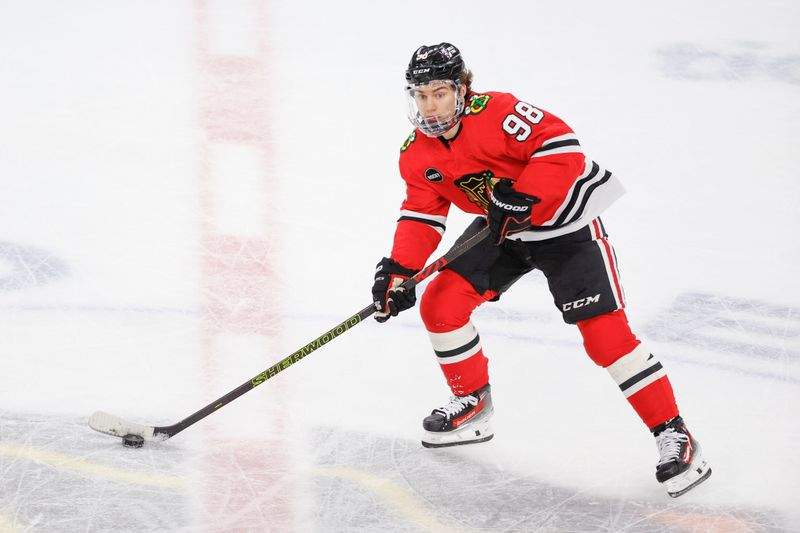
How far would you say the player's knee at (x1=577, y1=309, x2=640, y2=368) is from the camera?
300 cm

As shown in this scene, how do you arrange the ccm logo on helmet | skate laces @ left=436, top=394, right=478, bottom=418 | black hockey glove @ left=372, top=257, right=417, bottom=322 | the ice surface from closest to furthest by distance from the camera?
the ccm logo on helmet → the ice surface → black hockey glove @ left=372, top=257, right=417, bottom=322 → skate laces @ left=436, top=394, right=478, bottom=418

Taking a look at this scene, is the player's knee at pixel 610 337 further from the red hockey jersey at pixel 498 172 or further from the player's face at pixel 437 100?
the player's face at pixel 437 100

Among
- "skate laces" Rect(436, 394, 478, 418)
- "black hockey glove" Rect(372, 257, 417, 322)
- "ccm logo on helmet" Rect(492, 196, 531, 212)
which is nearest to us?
"ccm logo on helmet" Rect(492, 196, 531, 212)

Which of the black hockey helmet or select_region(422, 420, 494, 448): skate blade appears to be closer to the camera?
the black hockey helmet

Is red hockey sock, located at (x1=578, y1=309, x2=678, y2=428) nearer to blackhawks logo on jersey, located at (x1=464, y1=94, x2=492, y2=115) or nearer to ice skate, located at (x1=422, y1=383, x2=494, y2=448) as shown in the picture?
ice skate, located at (x1=422, y1=383, x2=494, y2=448)

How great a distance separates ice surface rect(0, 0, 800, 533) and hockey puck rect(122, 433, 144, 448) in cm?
3

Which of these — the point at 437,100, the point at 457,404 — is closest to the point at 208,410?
the point at 457,404

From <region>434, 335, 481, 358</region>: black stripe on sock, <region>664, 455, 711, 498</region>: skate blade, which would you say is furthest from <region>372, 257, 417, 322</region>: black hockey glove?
<region>664, 455, 711, 498</region>: skate blade

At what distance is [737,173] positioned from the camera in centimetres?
501

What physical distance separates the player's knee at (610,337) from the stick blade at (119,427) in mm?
1245

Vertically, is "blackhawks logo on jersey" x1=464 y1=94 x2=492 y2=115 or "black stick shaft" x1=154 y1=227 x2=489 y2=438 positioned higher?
"blackhawks logo on jersey" x1=464 y1=94 x2=492 y2=115

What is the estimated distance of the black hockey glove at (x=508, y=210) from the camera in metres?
2.92

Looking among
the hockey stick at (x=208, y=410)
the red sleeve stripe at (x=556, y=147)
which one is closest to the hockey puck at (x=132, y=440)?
the hockey stick at (x=208, y=410)

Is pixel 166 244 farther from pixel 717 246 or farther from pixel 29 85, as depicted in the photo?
pixel 717 246
